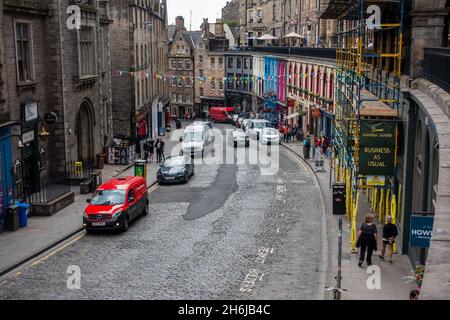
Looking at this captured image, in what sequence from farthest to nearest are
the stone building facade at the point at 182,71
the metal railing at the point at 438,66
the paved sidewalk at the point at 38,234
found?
1. the stone building facade at the point at 182,71
2. the paved sidewalk at the point at 38,234
3. the metal railing at the point at 438,66

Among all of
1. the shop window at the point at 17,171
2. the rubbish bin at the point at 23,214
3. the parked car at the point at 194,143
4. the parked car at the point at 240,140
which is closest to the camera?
the rubbish bin at the point at 23,214

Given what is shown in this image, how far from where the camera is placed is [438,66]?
15320 mm

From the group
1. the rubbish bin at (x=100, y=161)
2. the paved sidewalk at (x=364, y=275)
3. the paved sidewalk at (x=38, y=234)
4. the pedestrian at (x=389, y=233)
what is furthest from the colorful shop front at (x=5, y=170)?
the pedestrian at (x=389, y=233)

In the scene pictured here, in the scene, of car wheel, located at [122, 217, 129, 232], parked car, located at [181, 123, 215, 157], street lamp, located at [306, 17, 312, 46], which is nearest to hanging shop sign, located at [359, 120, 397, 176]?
car wheel, located at [122, 217, 129, 232]

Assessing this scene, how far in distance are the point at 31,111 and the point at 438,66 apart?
17683 millimetres

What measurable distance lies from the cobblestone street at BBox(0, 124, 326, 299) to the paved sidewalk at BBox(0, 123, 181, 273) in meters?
0.69

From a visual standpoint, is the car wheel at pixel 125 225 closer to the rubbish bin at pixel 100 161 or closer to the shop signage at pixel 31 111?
the shop signage at pixel 31 111

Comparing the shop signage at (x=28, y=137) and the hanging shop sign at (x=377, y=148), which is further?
the shop signage at (x=28, y=137)

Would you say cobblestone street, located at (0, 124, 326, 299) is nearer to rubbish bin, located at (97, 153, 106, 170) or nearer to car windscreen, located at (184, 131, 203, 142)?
rubbish bin, located at (97, 153, 106, 170)

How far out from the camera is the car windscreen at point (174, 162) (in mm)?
32719

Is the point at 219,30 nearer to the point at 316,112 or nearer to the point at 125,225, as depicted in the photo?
the point at 316,112

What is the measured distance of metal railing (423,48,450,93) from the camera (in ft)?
46.4

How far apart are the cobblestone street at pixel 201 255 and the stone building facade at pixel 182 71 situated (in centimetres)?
6090

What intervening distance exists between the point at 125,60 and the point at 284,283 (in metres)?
34.5
